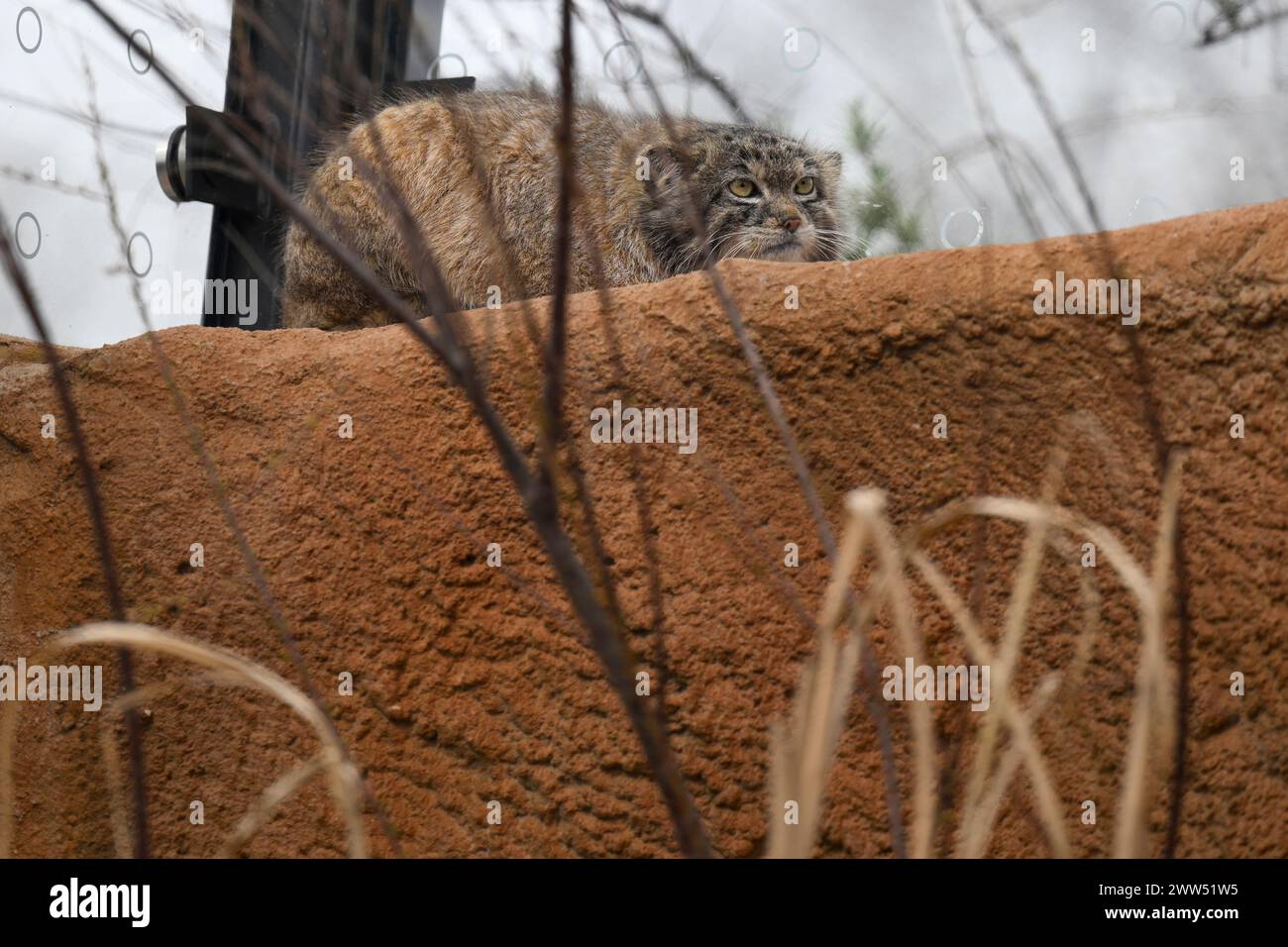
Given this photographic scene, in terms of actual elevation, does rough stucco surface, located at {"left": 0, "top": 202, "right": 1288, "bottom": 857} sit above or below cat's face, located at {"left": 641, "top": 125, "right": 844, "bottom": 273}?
below

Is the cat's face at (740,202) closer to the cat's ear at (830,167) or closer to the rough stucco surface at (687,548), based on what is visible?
the cat's ear at (830,167)

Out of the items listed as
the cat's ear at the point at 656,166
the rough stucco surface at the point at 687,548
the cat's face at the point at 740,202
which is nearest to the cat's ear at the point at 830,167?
the cat's face at the point at 740,202

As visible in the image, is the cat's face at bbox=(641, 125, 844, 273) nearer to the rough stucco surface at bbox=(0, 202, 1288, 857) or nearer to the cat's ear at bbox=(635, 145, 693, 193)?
the cat's ear at bbox=(635, 145, 693, 193)

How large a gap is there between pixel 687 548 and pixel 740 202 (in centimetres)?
242

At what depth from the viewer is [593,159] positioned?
480 centimetres

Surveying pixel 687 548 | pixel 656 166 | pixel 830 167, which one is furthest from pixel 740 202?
pixel 687 548

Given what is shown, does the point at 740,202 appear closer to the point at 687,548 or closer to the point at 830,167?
the point at 830,167

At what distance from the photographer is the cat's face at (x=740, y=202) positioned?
4.47 meters

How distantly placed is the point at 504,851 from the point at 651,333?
1.13 meters

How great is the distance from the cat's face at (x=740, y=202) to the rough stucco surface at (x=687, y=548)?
6.11 feet

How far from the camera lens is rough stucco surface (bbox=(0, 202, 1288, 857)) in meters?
2.27

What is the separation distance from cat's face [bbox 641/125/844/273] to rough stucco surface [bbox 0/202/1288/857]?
1.86 meters

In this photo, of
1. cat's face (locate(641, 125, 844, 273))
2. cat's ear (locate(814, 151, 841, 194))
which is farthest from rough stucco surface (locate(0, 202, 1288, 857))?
cat's ear (locate(814, 151, 841, 194))
